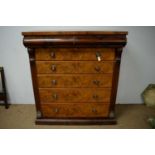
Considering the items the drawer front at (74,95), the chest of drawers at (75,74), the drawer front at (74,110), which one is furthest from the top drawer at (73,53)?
the drawer front at (74,110)

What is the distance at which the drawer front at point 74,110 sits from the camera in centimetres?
218

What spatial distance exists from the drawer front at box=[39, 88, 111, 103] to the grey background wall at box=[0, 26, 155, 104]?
53 centimetres

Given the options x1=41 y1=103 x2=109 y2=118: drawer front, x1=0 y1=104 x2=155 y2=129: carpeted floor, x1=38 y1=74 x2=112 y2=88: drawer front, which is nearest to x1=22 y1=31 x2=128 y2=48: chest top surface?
x1=38 y1=74 x2=112 y2=88: drawer front

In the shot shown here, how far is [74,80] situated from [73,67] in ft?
0.54

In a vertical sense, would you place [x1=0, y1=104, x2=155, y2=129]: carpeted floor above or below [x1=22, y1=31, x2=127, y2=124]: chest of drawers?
below

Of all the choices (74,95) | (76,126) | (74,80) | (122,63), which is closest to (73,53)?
(74,80)

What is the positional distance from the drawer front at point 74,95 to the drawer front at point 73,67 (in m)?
0.24

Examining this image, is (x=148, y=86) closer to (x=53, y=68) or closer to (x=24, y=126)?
(x=53, y=68)

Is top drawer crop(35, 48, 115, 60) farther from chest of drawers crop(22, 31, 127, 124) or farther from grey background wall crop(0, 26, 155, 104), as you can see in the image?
grey background wall crop(0, 26, 155, 104)

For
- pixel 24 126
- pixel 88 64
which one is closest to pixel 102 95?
pixel 88 64

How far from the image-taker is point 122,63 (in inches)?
95.2

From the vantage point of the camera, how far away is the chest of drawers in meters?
1.74

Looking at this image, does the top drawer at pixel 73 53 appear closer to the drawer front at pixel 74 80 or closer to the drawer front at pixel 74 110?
the drawer front at pixel 74 80

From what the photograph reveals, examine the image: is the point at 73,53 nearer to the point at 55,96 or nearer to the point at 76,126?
the point at 55,96
